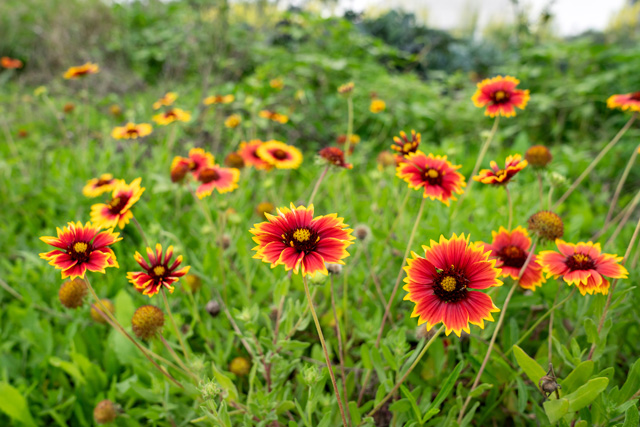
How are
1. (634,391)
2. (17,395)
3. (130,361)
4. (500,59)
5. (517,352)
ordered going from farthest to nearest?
(500,59)
(130,361)
(17,395)
(634,391)
(517,352)

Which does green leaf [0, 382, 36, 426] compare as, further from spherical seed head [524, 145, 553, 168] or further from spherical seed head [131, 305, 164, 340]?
spherical seed head [524, 145, 553, 168]

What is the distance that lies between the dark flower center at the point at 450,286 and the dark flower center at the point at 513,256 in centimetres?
33

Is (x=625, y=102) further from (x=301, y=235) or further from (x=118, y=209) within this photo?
(x=118, y=209)

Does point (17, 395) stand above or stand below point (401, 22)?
below

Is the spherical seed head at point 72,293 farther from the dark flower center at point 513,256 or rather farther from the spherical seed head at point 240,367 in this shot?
the dark flower center at point 513,256

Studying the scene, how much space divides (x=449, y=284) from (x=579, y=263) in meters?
0.42

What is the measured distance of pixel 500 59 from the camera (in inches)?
248

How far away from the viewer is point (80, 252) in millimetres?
917

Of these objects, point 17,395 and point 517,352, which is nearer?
point 517,352

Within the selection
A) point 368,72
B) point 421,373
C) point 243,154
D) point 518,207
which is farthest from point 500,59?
point 421,373

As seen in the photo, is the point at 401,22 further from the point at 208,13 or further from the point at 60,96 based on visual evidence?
the point at 60,96

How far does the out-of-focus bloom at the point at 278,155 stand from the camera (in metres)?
1.65

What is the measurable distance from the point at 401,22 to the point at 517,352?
6597 mm

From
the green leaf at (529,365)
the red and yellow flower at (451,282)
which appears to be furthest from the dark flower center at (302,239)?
the green leaf at (529,365)
